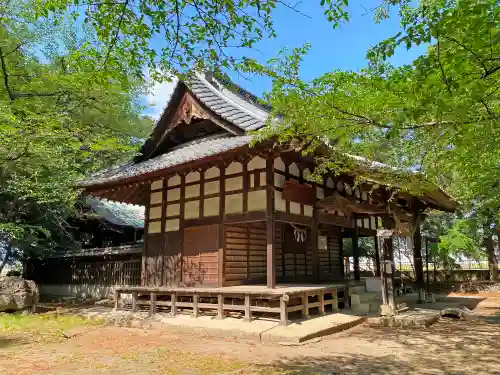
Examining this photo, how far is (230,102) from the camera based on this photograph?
43.4ft

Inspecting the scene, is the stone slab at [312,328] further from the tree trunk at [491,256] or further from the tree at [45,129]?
the tree trunk at [491,256]

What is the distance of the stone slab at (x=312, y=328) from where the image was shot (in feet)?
26.5

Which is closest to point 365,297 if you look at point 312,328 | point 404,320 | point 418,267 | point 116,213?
point 404,320

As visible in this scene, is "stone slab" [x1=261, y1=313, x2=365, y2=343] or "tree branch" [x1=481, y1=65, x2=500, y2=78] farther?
"stone slab" [x1=261, y1=313, x2=365, y2=343]

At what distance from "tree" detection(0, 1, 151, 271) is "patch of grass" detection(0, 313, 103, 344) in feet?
10.4

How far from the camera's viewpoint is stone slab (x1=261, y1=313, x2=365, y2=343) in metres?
8.07

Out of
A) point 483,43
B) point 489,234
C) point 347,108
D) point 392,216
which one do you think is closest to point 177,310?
point 392,216

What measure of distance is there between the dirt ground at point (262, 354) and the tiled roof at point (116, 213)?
11980 millimetres

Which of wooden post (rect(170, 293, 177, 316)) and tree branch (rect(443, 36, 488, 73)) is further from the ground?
tree branch (rect(443, 36, 488, 73))

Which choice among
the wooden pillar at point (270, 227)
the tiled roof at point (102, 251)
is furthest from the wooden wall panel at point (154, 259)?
the wooden pillar at point (270, 227)

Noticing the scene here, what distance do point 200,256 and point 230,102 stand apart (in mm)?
5406

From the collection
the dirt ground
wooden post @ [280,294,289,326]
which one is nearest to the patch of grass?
the dirt ground

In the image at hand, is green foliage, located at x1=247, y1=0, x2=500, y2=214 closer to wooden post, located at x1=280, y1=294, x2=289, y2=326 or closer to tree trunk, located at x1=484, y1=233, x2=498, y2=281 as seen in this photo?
wooden post, located at x1=280, y1=294, x2=289, y2=326

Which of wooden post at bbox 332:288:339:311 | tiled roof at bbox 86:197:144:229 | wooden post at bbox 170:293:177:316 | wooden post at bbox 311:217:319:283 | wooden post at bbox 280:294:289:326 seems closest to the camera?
wooden post at bbox 280:294:289:326
